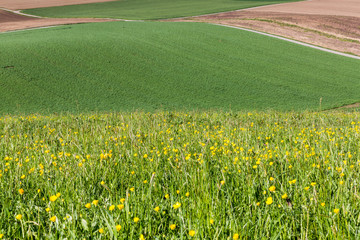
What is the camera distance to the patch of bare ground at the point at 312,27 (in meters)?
32.4

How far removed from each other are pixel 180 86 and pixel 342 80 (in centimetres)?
1141

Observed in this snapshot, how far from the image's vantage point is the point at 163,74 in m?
19.7

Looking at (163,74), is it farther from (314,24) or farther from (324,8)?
(324,8)

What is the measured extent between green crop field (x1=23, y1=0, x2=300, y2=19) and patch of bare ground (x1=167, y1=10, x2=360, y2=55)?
1111 cm

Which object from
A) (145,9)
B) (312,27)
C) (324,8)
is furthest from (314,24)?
(145,9)

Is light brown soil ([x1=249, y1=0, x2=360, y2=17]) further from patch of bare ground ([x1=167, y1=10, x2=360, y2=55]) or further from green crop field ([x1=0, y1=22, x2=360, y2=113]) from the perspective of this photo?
green crop field ([x1=0, y1=22, x2=360, y2=113])

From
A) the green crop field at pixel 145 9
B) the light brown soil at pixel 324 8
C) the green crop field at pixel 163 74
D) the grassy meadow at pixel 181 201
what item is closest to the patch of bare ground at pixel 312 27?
the light brown soil at pixel 324 8

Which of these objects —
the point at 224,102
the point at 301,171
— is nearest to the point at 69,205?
the point at 301,171

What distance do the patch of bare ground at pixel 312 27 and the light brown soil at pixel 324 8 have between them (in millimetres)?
3928

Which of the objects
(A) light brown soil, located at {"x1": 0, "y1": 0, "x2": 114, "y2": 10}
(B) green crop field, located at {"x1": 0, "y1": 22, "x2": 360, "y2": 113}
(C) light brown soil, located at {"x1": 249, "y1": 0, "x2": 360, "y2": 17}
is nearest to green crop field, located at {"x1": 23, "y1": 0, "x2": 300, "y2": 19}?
(A) light brown soil, located at {"x1": 0, "y1": 0, "x2": 114, "y2": 10}

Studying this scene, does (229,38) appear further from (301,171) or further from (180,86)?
(301,171)

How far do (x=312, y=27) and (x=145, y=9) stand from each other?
88.9 ft

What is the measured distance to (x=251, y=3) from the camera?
2325 inches

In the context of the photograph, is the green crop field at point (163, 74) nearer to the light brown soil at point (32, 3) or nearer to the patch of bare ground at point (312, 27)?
the patch of bare ground at point (312, 27)
